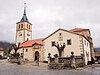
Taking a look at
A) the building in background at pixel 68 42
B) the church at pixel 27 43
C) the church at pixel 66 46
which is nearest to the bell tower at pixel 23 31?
the church at pixel 27 43

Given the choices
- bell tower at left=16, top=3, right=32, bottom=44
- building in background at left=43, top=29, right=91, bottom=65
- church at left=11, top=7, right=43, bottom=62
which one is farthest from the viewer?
bell tower at left=16, top=3, right=32, bottom=44

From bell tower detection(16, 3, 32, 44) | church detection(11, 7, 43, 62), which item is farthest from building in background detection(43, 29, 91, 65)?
bell tower detection(16, 3, 32, 44)

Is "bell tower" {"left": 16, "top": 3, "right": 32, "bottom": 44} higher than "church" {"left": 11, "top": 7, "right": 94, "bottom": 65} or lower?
higher

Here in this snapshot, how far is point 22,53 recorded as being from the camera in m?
41.9

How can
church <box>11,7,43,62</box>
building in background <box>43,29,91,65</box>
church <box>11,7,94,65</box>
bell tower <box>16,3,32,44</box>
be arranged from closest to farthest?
1. building in background <box>43,29,91,65</box>
2. church <box>11,7,94,65</box>
3. church <box>11,7,43,62</box>
4. bell tower <box>16,3,32,44</box>

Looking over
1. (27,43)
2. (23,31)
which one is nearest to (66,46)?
(27,43)

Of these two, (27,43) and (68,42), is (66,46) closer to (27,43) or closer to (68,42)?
(68,42)

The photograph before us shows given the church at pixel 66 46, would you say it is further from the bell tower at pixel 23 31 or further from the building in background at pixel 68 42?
the bell tower at pixel 23 31

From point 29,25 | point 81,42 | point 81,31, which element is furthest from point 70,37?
point 29,25

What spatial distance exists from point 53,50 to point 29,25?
28.2 m

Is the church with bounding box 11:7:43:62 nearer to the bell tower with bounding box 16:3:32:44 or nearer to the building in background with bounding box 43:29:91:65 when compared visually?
Result: the bell tower with bounding box 16:3:32:44

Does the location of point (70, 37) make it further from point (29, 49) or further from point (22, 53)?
point (22, 53)

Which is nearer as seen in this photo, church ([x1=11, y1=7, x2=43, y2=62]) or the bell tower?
church ([x1=11, y1=7, x2=43, y2=62])

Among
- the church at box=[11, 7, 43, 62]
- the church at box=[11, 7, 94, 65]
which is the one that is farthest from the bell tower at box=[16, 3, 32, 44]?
the church at box=[11, 7, 94, 65]
